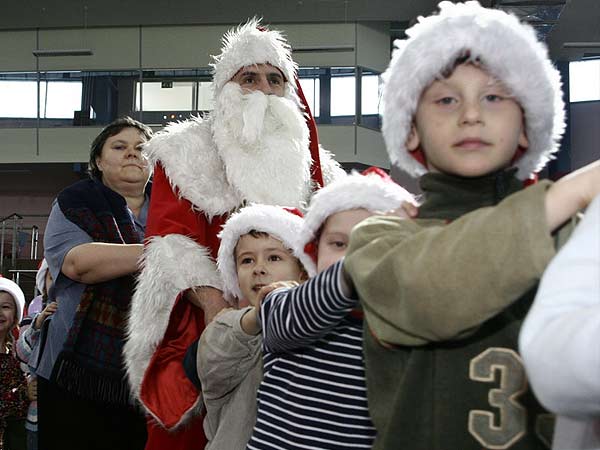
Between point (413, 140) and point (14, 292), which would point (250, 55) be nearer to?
point (413, 140)

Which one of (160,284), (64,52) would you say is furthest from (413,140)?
(64,52)

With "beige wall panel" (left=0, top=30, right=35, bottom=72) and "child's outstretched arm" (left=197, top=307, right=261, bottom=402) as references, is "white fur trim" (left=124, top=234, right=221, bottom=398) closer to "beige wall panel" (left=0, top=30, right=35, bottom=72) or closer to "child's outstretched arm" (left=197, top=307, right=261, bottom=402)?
"child's outstretched arm" (left=197, top=307, right=261, bottom=402)

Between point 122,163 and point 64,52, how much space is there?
431 inches

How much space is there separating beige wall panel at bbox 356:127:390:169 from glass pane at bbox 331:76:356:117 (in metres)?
0.46

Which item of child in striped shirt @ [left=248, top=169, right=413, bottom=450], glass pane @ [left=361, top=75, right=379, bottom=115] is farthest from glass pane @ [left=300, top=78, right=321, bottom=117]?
child in striped shirt @ [left=248, top=169, right=413, bottom=450]

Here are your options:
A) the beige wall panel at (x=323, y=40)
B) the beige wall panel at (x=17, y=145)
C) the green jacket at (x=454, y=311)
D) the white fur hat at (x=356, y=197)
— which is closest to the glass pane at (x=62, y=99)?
the beige wall panel at (x=17, y=145)

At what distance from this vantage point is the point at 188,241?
2.58 m

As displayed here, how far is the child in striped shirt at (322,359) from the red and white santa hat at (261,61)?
119 cm

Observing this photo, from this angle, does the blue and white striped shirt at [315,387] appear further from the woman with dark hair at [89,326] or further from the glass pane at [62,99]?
the glass pane at [62,99]

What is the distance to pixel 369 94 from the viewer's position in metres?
14.2

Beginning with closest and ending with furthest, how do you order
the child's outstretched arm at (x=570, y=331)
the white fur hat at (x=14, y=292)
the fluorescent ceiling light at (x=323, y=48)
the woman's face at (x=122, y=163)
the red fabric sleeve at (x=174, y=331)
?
1. the child's outstretched arm at (x=570, y=331)
2. the red fabric sleeve at (x=174, y=331)
3. the woman's face at (x=122, y=163)
4. the white fur hat at (x=14, y=292)
5. the fluorescent ceiling light at (x=323, y=48)

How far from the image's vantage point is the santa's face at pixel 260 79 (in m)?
2.94

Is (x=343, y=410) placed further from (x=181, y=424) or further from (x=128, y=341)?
(x=128, y=341)

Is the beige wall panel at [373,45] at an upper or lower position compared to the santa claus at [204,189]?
upper
